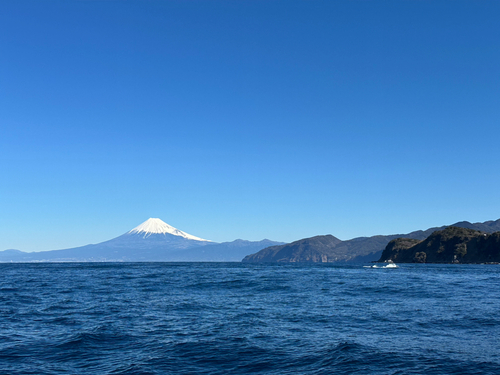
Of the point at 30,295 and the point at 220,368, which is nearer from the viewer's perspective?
the point at 220,368

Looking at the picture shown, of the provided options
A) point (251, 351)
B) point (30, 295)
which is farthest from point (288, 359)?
Answer: point (30, 295)

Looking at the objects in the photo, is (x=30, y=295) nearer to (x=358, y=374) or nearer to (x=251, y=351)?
(x=251, y=351)

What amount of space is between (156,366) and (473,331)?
66.2 ft

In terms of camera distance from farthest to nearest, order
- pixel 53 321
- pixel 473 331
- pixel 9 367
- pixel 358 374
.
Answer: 1. pixel 53 321
2. pixel 473 331
3. pixel 9 367
4. pixel 358 374

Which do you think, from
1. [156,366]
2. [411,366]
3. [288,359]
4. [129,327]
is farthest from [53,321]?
[411,366]

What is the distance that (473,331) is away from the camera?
24984mm

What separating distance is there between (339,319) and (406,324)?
4853 mm

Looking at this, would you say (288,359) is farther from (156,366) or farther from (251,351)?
(156,366)

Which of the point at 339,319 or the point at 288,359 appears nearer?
the point at 288,359

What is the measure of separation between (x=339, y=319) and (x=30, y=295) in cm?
3766

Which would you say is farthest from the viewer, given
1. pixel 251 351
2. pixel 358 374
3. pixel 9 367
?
pixel 251 351

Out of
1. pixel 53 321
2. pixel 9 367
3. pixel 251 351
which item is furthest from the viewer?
pixel 53 321

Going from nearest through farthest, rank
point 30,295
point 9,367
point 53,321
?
→ point 9,367
point 53,321
point 30,295

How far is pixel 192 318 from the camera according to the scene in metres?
30.3
